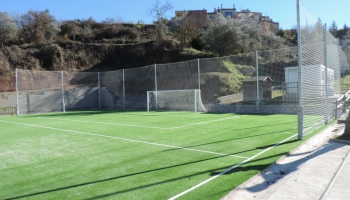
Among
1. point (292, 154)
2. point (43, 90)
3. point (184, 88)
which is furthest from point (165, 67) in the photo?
point (292, 154)

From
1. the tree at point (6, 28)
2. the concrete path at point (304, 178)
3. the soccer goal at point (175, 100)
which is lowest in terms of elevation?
the concrete path at point (304, 178)

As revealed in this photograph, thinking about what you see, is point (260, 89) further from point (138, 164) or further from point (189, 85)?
point (138, 164)

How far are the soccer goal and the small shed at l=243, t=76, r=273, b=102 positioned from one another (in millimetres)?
3101

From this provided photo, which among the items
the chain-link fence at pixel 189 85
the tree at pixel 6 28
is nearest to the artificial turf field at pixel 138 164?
the chain-link fence at pixel 189 85

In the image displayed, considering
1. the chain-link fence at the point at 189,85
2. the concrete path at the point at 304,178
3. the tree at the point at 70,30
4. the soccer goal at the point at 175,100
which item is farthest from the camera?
the tree at the point at 70,30

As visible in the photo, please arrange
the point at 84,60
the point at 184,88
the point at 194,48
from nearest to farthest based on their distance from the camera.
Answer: the point at 184,88 → the point at 194,48 → the point at 84,60

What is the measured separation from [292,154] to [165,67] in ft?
53.0

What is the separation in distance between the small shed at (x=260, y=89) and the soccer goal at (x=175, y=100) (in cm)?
310

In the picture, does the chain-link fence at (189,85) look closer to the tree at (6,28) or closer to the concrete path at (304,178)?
the concrete path at (304,178)

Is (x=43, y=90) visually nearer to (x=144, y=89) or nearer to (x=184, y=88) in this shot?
(x=144, y=89)

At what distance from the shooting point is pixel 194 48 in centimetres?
3394

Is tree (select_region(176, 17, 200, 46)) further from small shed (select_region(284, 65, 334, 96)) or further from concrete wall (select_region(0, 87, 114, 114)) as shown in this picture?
small shed (select_region(284, 65, 334, 96))

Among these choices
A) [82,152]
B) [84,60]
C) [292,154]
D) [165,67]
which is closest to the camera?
[292,154]

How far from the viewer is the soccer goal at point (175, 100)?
18.4 meters
